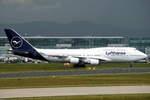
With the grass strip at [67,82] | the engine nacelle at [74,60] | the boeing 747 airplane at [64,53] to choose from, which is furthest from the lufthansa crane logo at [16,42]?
the grass strip at [67,82]

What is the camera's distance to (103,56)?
3632 inches

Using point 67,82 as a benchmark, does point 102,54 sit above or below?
above

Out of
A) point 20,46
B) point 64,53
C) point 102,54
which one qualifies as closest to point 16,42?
point 20,46

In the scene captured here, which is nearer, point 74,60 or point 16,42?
point 74,60

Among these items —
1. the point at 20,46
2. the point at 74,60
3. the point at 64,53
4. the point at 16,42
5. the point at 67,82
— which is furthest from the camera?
the point at 64,53

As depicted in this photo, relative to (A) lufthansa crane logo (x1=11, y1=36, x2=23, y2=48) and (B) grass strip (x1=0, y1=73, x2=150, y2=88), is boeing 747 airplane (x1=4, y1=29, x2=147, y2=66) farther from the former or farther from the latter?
(B) grass strip (x1=0, y1=73, x2=150, y2=88)

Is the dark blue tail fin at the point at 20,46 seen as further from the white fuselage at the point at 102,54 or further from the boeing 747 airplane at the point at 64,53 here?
the white fuselage at the point at 102,54

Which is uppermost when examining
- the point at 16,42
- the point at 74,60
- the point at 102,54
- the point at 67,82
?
the point at 16,42

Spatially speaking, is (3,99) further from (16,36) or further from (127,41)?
(127,41)

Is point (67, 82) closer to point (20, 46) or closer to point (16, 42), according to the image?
point (20, 46)

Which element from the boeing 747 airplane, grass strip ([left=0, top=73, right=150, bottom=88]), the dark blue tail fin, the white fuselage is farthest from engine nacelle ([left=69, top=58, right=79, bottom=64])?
grass strip ([left=0, top=73, right=150, bottom=88])

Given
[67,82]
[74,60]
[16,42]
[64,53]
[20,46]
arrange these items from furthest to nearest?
[64,53]
[20,46]
[16,42]
[74,60]
[67,82]

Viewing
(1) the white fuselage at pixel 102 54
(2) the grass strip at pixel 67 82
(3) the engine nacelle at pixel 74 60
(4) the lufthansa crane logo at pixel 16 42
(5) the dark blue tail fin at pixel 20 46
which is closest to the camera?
(2) the grass strip at pixel 67 82

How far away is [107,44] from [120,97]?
492 feet
